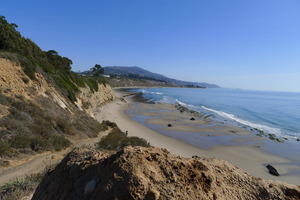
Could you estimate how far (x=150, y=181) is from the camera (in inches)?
108

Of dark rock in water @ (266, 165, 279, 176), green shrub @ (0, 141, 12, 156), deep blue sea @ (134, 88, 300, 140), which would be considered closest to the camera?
green shrub @ (0, 141, 12, 156)

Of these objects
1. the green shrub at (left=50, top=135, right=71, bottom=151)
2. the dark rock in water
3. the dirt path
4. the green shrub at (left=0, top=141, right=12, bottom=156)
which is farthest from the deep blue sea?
the green shrub at (left=0, top=141, right=12, bottom=156)

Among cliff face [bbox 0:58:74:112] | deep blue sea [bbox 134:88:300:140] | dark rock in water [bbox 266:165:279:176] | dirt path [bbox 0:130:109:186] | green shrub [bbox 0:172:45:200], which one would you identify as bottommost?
deep blue sea [bbox 134:88:300:140]

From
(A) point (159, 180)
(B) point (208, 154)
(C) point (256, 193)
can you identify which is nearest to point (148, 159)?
(A) point (159, 180)

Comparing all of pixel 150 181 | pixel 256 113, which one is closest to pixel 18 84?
pixel 150 181

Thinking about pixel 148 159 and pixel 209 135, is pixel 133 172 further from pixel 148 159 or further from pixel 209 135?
pixel 209 135

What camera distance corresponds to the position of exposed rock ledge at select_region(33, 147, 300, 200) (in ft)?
8.71

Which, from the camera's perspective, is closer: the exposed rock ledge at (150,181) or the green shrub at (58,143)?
the exposed rock ledge at (150,181)

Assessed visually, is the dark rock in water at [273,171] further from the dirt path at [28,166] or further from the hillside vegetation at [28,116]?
the dirt path at [28,166]

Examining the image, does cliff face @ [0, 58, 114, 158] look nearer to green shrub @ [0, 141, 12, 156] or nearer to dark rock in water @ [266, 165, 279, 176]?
green shrub @ [0, 141, 12, 156]

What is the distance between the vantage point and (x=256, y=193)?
3.43m

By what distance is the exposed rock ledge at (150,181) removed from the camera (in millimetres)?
2654

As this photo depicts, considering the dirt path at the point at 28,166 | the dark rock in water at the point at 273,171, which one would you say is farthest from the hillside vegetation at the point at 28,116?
the dark rock in water at the point at 273,171

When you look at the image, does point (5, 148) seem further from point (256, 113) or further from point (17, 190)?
point (256, 113)
